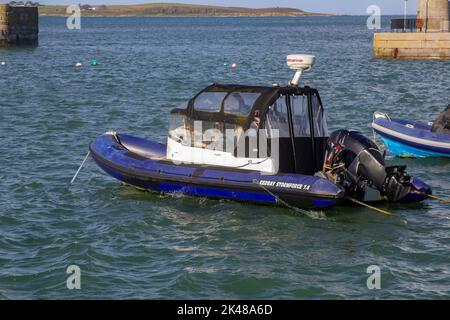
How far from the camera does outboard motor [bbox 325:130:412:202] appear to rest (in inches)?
600

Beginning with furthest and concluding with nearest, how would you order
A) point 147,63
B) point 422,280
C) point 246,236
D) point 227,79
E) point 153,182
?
point 147,63 < point 227,79 < point 153,182 < point 246,236 < point 422,280

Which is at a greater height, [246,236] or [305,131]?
[305,131]

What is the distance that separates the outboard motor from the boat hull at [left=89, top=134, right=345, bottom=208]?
0.74 m

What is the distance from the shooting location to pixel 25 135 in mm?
24531

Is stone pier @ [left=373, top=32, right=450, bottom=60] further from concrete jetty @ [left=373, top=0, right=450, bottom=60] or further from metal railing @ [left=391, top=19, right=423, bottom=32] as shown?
metal railing @ [left=391, top=19, right=423, bottom=32]

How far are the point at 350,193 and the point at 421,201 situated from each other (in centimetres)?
165

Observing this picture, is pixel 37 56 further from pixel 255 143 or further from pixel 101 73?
pixel 255 143

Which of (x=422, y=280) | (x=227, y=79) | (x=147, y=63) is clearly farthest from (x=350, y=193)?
(x=147, y=63)

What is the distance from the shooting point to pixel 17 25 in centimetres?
6688

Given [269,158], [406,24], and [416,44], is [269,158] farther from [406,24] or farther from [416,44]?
[406,24]

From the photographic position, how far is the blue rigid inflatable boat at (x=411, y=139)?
65.0 feet

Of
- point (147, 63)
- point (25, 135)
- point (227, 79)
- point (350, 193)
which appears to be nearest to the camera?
point (350, 193)

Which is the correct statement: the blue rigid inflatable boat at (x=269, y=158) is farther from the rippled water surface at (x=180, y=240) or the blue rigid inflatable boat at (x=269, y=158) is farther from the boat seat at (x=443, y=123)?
the boat seat at (x=443, y=123)

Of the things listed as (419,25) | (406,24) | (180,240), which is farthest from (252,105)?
(406,24)
